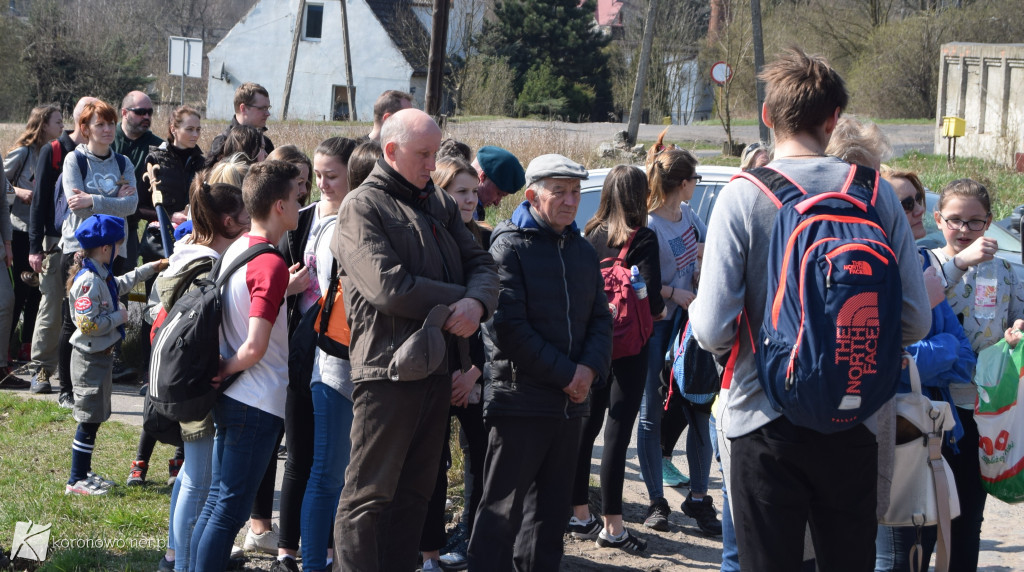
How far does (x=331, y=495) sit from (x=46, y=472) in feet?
7.72

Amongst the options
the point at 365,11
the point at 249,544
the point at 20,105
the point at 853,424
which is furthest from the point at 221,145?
the point at 365,11

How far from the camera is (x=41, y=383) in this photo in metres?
7.08

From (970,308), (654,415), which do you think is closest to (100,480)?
(654,415)

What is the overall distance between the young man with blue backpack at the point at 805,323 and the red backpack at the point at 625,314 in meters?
1.66

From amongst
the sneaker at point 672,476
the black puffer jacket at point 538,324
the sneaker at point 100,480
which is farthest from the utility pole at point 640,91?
the black puffer jacket at point 538,324

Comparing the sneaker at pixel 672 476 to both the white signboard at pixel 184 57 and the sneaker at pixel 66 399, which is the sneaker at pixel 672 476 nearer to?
the sneaker at pixel 66 399

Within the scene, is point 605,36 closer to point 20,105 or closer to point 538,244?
point 20,105

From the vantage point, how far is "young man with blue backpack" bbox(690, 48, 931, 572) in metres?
2.48

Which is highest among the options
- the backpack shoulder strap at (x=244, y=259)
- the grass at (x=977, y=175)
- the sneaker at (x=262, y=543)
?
the grass at (x=977, y=175)

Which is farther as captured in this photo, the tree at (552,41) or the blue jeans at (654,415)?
the tree at (552,41)

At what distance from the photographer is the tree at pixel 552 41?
4491cm

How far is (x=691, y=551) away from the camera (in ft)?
15.7

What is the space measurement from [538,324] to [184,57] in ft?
49.2

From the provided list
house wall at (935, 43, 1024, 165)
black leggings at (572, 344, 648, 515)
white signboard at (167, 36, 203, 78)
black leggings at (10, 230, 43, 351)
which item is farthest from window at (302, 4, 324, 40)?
black leggings at (572, 344, 648, 515)
